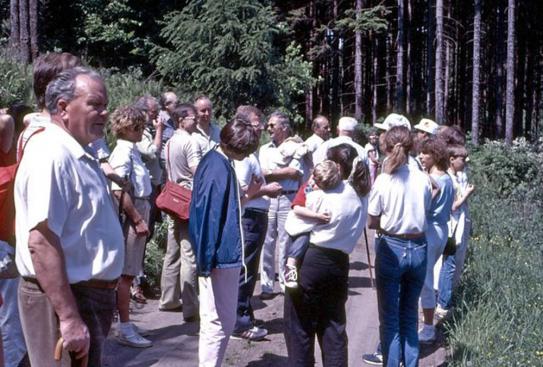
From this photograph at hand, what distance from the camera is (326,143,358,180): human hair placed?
5.18m

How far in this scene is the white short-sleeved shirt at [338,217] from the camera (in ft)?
16.5

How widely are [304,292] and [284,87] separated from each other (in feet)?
55.9

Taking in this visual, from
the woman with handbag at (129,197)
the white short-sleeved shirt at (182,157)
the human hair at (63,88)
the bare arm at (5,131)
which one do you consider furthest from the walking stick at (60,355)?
the white short-sleeved shirt at (182,157)

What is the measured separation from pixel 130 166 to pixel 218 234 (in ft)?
5.11

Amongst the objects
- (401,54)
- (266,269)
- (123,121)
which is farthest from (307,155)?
(401,54)

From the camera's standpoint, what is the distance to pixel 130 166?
6105 mm

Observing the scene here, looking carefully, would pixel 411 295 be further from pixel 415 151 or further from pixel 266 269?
pixel 266 269

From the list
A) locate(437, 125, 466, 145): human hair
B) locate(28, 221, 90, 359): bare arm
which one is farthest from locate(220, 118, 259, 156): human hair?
locate(437, 125, 466, 145): human hair

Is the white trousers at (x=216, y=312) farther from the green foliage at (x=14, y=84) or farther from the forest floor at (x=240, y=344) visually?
the green foliage at (x=14, y=84)

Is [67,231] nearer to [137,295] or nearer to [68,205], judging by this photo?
[68,205]

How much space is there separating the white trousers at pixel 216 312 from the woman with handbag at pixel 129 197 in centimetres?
109

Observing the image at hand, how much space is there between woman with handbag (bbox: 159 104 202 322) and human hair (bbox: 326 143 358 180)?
2050mm

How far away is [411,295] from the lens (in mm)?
5574

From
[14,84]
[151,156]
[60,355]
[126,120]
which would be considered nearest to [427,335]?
[151,156]
